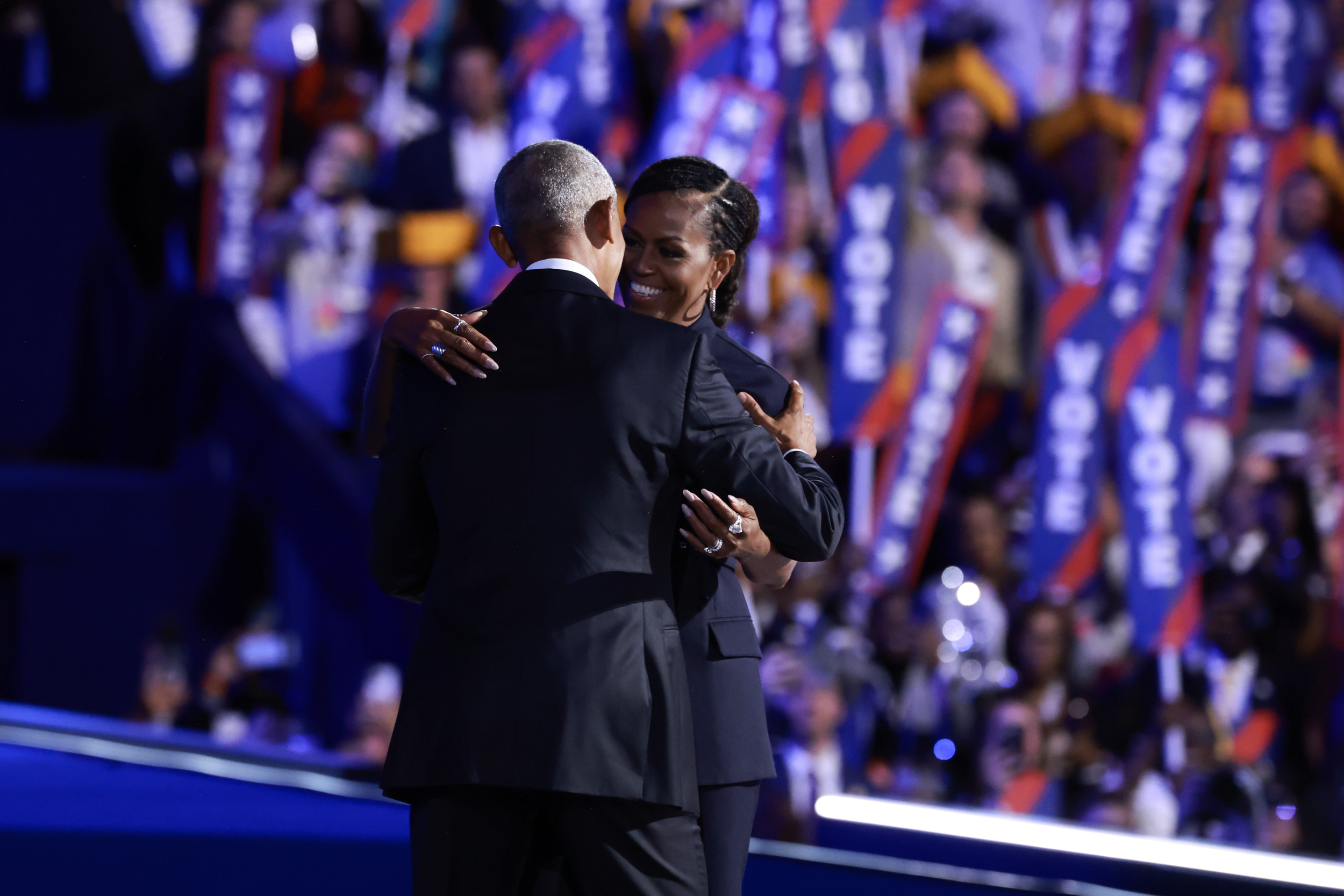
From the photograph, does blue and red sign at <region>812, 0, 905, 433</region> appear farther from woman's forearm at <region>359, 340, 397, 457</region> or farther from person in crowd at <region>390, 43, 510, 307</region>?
woman's forearm at <region>359, 340, 397, 457</region>

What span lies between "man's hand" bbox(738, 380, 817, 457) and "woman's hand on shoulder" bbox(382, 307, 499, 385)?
27cm

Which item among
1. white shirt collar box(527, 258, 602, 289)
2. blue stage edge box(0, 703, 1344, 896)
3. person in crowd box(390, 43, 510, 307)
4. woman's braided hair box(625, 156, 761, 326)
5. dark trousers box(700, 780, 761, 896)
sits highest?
person in crowd box(390, 43, 510, 307)

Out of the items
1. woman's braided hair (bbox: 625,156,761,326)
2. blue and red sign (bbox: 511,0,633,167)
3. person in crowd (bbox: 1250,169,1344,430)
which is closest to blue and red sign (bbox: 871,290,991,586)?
person in crowd (bbox: 1250,169,1344,430)

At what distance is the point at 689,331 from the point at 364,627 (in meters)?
3.84

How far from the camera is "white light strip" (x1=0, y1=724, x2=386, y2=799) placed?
3.46 m

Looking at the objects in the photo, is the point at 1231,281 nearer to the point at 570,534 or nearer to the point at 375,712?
the point at 375,712

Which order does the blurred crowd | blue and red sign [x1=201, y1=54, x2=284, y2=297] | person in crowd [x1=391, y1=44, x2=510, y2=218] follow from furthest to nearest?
1. blue and red sign [x1=201, y1=54, x2=284, y2=297]
2. person in crowd [x1=391, y1=44, x2=510, y2=218]
3. the blurred crowd

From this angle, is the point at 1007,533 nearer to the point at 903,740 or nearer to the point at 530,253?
the point at 903,740

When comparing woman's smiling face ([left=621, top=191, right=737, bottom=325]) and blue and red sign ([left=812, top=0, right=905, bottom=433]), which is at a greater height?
blue and red sign ([left=812, top=0, right=905, bottom=433])

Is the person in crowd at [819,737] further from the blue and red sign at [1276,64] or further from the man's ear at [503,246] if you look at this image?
the blue and red sign at [1276,64]

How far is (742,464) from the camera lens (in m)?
1.36

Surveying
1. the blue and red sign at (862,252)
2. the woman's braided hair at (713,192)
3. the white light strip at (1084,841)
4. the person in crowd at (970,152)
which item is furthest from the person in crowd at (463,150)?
the woman's braided hair at (713,192)

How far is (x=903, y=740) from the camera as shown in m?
4.27

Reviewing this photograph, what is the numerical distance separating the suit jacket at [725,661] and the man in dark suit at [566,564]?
114 mm
